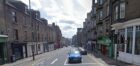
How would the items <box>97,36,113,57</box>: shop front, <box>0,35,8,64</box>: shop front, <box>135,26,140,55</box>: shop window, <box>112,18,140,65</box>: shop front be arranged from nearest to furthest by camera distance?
<box>135,26,140,55</box>: shop window → <box>112,18,140,65</box>: shop front → <box>0,35,8,64</box>: shop front → <box>97,36,113,57</box>: shop front

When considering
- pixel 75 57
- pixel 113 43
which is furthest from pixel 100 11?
pixel 75 57

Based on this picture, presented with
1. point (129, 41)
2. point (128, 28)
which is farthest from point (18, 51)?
point (128, 28)

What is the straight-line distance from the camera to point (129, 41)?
22016 mm

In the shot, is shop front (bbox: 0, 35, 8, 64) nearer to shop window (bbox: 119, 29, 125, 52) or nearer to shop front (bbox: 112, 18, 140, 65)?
shop front (bbox: 112, 18, 140, 65)

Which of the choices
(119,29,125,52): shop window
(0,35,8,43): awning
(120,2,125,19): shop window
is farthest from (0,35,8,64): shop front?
(120,2,125,19): shop window

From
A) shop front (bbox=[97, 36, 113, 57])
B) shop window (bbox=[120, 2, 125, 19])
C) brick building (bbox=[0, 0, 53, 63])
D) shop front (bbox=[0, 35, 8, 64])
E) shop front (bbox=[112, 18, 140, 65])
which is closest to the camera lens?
shop front (bbox=[112, 18, 140, 65])

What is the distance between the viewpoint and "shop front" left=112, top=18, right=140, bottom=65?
1961 cm

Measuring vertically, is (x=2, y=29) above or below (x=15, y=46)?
above

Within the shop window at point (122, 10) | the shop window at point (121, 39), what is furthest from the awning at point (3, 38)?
the shop window at point (122, 10)

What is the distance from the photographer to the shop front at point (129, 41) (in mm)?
19609

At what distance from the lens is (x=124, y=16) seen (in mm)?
23359

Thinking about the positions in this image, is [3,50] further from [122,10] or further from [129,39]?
[122,10]

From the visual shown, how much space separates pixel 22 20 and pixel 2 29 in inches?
332

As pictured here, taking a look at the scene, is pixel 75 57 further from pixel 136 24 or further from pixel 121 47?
pixel 136 24
